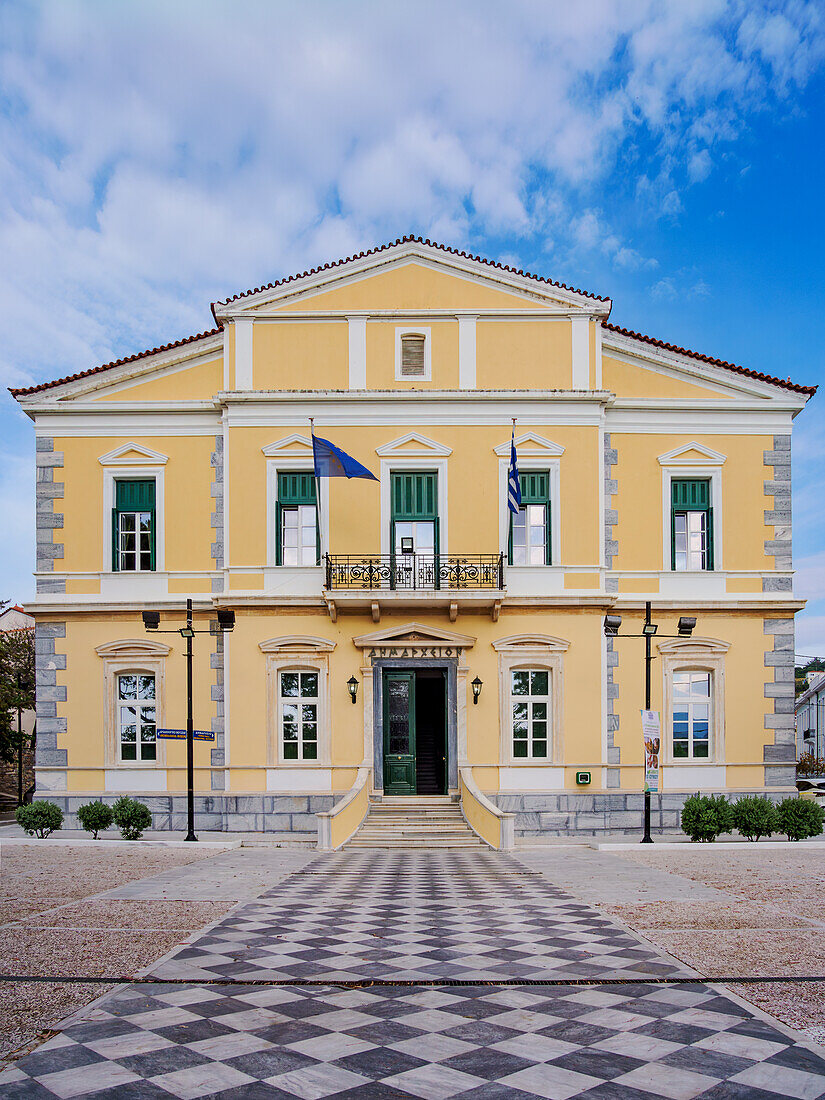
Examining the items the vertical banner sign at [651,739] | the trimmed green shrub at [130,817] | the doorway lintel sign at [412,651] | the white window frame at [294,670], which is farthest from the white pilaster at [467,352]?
the trimmed green shrub at [130,817]

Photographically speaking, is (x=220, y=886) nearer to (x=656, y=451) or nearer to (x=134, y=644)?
(x=134, y=644)

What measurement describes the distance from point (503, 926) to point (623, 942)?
4.61 feet

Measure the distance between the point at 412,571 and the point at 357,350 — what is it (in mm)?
5106

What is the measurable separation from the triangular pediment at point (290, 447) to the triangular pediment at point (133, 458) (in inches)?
94.9

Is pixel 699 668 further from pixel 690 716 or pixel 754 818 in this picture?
pixel 754 818

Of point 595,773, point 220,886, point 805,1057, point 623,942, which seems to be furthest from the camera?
point 595,773

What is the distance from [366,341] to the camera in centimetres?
2127

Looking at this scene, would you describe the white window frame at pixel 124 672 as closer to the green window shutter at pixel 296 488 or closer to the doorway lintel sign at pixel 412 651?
the green window shutter at pixel 296 488

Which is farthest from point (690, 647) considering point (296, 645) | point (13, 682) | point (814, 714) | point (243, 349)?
point (814, 714)

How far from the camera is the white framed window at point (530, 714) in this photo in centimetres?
2062

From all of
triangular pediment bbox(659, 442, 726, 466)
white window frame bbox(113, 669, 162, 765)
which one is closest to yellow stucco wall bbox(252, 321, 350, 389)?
white window frame bbox(113, 669, 162, 765)

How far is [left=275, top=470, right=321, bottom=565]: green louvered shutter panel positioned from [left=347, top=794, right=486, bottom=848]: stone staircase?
18.9 ft

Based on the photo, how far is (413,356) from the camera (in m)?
21.4

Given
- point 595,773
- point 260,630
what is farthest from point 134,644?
point 595,773
